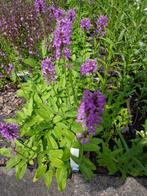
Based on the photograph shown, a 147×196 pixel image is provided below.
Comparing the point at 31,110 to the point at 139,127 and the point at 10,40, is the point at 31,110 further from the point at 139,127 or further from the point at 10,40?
the point at 10,40

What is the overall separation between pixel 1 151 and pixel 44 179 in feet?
1.46

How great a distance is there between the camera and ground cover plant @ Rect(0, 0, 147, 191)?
99.8 inches

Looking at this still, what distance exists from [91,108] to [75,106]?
0.91 meters

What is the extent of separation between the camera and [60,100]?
118 inches

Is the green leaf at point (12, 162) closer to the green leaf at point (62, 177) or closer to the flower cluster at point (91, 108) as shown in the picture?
the green leaf at point (62, 177)

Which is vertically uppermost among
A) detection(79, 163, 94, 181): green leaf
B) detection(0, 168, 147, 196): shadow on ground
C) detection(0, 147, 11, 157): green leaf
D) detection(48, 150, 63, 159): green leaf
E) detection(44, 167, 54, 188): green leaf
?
detection(48, 150, 63, 159): green leaf

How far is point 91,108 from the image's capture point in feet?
6.40

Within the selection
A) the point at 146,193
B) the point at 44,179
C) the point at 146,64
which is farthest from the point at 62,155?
the point at 146,64

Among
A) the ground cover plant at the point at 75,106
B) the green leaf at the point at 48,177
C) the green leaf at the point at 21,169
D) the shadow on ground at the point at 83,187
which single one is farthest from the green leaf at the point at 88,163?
the green leaf at the point at 21,169

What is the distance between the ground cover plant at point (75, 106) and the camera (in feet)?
8.32

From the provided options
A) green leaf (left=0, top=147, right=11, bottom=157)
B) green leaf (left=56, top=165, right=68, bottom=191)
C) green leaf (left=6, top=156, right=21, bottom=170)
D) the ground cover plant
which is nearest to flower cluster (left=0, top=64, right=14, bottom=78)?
the ground cover plant

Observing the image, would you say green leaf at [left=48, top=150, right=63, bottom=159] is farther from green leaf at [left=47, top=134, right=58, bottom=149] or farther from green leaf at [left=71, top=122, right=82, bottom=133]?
green leaf at [left=71, top=122, right=82, bottom=133]

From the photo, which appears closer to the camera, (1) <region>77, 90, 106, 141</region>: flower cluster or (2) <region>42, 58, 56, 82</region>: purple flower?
(1) <region>77, 90, 106, 141</region>: flower cluster

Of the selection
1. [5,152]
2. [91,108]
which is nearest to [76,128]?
[5,152]
